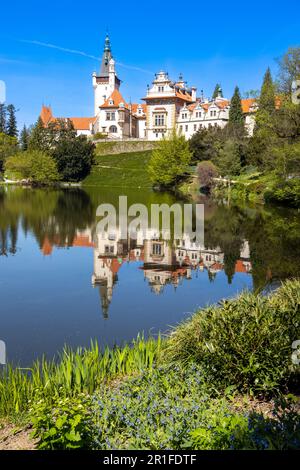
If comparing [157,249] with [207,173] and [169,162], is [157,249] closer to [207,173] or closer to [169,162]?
[207,173]

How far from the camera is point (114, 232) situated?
2411cm

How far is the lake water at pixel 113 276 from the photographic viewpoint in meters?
9.68

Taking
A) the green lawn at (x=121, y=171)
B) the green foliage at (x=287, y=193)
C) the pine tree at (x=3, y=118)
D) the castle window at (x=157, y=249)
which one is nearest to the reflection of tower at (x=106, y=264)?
the castle window at (x=157, y=249)

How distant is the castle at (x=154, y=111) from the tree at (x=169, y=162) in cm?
2276

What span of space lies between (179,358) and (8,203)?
35.0m

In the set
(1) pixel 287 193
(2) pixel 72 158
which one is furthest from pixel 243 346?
(2) pixel 72 158

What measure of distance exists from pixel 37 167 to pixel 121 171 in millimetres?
14051

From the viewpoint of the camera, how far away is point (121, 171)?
252 ft

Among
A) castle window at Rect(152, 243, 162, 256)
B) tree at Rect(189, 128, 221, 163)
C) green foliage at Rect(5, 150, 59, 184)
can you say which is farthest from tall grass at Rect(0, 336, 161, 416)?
green foliage at Rect(5, 150, 59, 184)

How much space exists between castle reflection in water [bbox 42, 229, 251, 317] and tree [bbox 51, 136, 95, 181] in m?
53.4

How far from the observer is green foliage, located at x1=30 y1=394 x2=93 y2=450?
4426 millimetres

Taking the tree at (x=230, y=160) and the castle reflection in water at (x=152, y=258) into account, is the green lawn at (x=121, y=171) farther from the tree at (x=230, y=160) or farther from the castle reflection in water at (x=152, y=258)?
the castle reflection in water at (x=152, y=258)

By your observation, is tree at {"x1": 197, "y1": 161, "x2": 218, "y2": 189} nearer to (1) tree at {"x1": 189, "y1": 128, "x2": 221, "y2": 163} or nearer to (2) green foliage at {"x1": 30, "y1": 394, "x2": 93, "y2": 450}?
(1) tree at {"x1": 189, "y1": 128, "x2": 221, "y2": 163}
